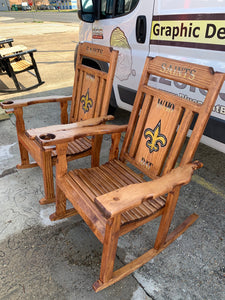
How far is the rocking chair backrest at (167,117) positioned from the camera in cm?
159

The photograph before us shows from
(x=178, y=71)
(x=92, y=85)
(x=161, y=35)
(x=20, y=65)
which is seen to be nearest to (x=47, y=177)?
(x=92, y=85)

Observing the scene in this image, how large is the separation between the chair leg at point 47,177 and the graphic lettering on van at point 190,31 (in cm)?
156

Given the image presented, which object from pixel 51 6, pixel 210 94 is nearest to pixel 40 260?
pixel 210 94

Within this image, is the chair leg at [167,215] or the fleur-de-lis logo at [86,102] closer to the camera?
the chair leg at [167,215]

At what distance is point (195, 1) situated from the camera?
2.09m

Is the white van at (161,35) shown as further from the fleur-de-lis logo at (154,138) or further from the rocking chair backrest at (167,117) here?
the fleur-de-lis logo at (154,138)

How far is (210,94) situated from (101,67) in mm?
2058

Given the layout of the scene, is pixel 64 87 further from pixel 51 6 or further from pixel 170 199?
pixel 51 6

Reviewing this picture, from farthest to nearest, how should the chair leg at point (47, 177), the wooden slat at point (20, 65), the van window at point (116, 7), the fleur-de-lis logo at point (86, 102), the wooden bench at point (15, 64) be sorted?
the wooden slat at point (20, 65) → the wooden bench at point (15, 64) → the van window at point (116, 7) → the fleur-de-lis logo at point (86, 102) → the chair leg at point (47, 177)

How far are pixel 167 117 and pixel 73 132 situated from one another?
2.27ft

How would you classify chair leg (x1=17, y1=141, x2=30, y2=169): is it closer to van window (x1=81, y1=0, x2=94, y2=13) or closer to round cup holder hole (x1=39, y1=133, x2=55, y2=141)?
round cup holder hole (x1=39, y1=133, x2=55, y2=141)

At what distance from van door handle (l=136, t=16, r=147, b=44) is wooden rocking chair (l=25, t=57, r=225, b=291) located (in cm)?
91

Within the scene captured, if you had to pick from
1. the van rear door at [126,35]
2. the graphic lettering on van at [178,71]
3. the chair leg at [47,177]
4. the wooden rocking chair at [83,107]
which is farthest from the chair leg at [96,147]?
the van rear door at [126,35]

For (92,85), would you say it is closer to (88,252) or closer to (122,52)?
(122,52)
